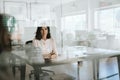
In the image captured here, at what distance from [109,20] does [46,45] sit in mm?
965

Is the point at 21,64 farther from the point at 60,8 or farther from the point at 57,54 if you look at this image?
the point at 60,8

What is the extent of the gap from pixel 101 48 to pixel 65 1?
0.79 meters

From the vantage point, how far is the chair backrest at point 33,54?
6.70ft

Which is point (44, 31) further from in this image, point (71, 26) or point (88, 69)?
point (88, 69)

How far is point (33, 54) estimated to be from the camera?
2.07 m

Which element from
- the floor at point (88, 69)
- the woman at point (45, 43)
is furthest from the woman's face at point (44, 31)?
the floor at point (88, 69)

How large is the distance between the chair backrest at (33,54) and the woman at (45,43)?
0.15 ft

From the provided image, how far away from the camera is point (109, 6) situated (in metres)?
2.52

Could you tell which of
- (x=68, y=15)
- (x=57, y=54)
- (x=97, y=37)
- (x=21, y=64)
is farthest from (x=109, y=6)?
(x=21, y=64)

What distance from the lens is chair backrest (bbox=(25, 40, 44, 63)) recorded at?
2.04 m

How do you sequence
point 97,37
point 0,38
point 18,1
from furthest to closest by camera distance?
point 97,37, point 18,1, point 0,38

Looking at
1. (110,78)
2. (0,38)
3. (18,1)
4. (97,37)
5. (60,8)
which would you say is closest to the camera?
(0,38)

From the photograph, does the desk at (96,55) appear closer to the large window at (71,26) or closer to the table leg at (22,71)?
the large window at (71,26)

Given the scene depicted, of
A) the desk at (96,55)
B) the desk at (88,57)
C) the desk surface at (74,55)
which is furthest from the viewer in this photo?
the desk at (96,55)
